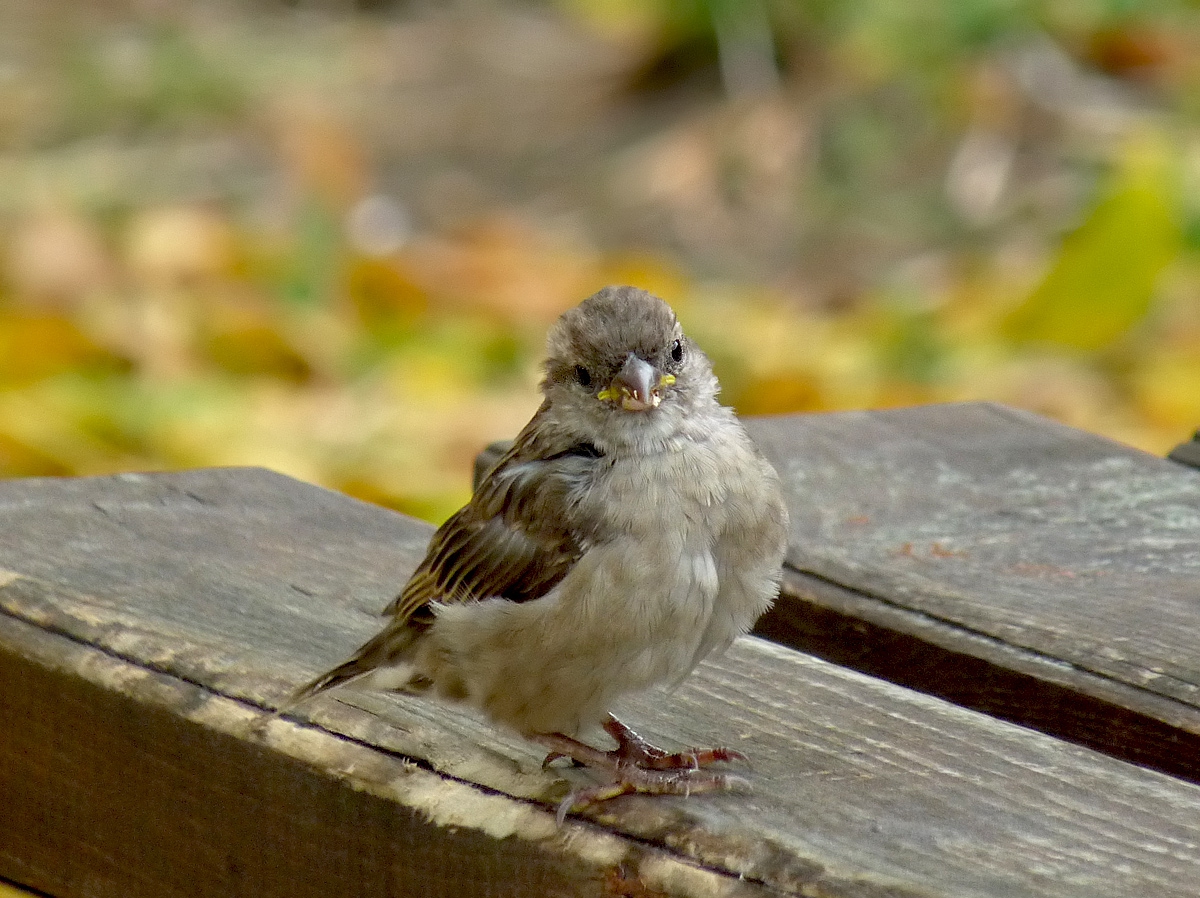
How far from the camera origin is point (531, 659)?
7.93 ft

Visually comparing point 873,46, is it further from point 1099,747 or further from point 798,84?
point 1099,747

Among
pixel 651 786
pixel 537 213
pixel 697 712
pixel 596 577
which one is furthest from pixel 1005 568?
pixel 537 213

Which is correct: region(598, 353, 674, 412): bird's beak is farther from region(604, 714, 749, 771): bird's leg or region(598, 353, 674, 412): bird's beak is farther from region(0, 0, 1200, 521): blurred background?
region(0, 0, 1200, 521): blurred background

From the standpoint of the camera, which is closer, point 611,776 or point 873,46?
point 611,776

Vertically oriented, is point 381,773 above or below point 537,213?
below

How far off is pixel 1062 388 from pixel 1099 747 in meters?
2.49

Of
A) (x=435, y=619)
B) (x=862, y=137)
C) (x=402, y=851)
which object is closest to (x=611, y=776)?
(x=402, y=851)

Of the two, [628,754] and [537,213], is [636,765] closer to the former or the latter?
[628,754]

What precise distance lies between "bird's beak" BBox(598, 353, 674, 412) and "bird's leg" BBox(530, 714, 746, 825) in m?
0.45

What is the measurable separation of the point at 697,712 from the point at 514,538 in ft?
1.01

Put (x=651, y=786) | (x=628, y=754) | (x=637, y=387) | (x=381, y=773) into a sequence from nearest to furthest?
(x=651, y=786) → (x=381, y=773) → (x=628, y=754) → (x=637, y=387)

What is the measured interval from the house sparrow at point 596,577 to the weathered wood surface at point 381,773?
0.06m

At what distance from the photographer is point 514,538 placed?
2549mm

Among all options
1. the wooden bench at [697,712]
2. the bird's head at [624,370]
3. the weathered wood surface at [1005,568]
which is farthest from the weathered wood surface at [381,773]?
the bird's head at [624,370]
